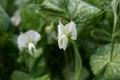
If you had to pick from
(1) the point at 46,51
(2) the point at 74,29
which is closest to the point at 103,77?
(2) the point at 74,29

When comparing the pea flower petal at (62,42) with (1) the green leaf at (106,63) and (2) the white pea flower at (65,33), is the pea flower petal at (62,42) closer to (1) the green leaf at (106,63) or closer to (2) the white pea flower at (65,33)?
(2) the white pea flower at (65,33)

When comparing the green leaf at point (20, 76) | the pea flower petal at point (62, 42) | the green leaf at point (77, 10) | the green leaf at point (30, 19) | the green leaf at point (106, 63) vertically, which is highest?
the green leaf at point (77, 10)

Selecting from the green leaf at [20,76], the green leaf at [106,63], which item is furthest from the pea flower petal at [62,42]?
the green leaf at [20,76]

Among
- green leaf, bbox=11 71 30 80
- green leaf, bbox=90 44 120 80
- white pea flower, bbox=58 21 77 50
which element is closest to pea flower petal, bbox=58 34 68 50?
white pea flower, bbox=58 21 77 50

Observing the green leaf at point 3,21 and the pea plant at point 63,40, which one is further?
the green leaf at point 3,21

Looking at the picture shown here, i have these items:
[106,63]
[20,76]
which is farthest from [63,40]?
[20,76]

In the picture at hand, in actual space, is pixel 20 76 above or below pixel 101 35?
below

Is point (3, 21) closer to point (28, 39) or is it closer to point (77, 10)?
point (28, 39)
